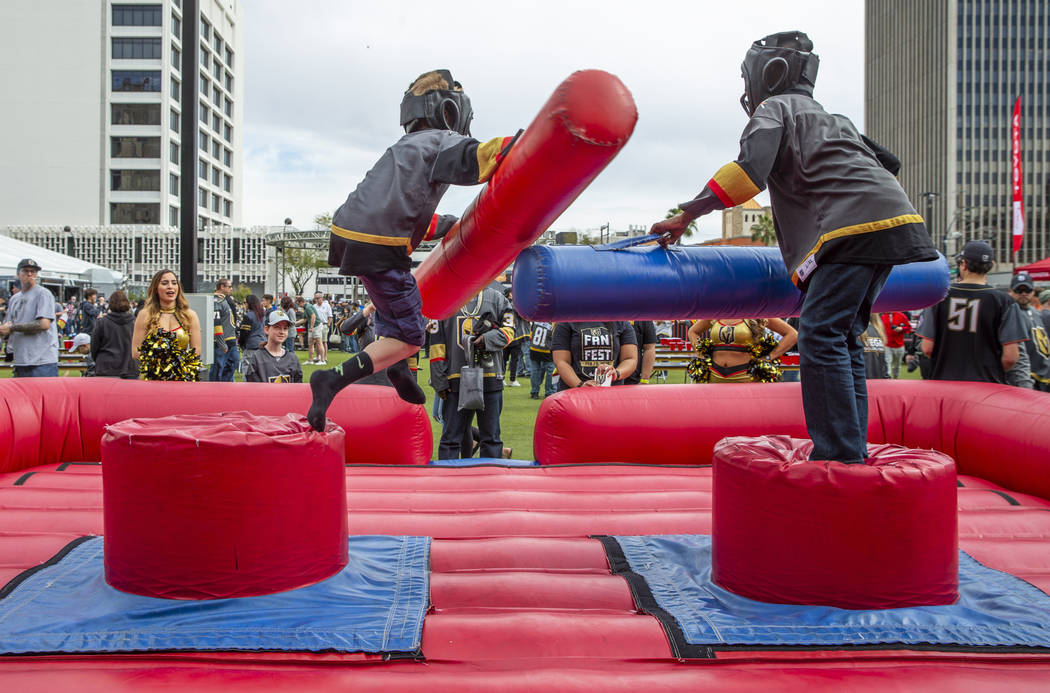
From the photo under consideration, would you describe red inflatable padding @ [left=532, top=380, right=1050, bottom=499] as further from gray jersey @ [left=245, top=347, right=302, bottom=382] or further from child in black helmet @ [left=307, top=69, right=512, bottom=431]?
gray jersey @ [left=245, top=347, right=302, bottom=382]

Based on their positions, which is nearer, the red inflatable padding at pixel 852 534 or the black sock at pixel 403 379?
the red inflatable padding at pixel 852 534

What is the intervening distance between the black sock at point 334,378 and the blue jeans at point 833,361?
64.0 inches

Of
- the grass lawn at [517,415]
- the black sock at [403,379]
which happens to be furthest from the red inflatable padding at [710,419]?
the grass lawn at [517,415]

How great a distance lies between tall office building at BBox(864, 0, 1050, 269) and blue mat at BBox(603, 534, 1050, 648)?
277ft

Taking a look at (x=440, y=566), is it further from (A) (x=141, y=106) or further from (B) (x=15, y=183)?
(B) (x=15, y=183)

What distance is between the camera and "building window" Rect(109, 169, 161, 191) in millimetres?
49969

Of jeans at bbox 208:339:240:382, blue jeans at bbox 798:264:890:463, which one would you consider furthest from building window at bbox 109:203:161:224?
blue jeans at bbox 798:264:890:463

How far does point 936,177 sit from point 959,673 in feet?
308

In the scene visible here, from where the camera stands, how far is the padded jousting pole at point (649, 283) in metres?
3.28

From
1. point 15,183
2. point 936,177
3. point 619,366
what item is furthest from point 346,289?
point 936,177

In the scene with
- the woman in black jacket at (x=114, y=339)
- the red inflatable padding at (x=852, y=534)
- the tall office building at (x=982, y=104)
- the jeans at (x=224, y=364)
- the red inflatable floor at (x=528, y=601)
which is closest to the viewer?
the red inflatable floor at (x=528, y=601)

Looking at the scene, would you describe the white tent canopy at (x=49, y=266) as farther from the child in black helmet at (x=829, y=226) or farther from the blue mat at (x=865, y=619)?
the blue mat at (x=865, y=619)

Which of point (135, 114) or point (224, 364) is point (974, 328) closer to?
point (224, 364)

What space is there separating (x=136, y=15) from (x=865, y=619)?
2318 inches
